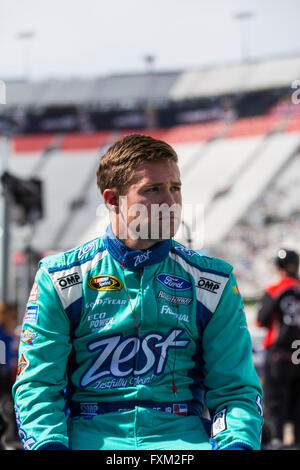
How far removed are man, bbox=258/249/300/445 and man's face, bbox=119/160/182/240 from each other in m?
2.99

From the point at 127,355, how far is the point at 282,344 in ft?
10.6

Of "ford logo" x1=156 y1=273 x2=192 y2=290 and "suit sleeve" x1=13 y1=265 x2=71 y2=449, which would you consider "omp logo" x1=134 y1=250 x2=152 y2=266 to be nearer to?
"ford logo" x1=156 y1=273 x2=192 y2=290

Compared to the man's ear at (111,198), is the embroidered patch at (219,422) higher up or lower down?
lower down

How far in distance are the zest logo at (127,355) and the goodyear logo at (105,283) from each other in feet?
0.45

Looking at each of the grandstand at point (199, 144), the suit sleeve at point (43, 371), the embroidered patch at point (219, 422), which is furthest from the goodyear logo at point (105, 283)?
the grandstand at point (199, 144)

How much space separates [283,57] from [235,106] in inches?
127

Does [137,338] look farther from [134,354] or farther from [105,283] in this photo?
[105,283]

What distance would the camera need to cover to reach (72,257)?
1.75 metres

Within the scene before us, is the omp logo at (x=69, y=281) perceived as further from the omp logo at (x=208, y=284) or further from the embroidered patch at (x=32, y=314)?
the omp logo at (x=208, y=284)

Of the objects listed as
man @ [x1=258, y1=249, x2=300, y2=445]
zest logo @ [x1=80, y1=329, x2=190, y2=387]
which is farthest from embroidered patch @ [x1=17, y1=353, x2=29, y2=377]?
man @ [x1=258, y1=249, x2=300, y2=445]

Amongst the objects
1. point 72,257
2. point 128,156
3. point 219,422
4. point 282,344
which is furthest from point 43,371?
point 282,344

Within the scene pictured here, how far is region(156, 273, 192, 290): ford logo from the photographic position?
1722 millimetres

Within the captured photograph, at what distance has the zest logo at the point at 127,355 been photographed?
166 centimetres

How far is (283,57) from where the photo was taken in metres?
27.6
